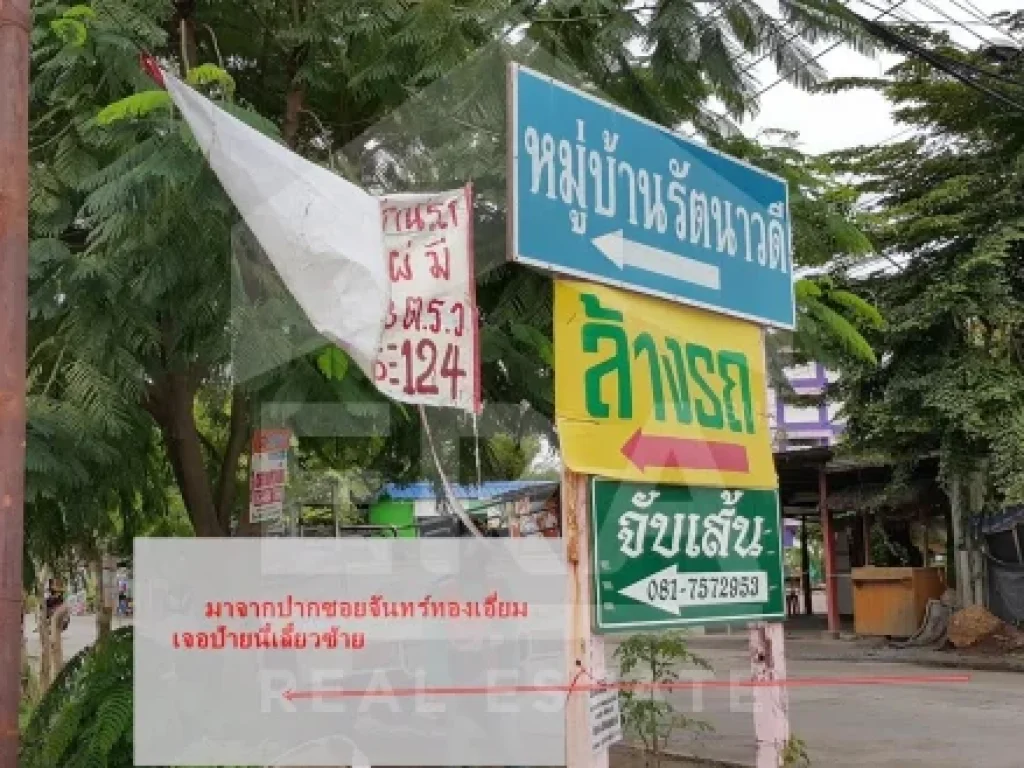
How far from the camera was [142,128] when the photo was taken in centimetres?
472

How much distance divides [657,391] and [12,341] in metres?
2.24

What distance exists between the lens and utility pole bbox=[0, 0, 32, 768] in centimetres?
340

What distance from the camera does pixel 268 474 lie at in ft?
21.2

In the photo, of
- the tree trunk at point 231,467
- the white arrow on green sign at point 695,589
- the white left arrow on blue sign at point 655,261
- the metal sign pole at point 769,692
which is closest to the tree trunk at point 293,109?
the tree trunk at point 231,467

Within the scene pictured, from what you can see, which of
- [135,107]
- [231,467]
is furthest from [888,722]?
[135,107]

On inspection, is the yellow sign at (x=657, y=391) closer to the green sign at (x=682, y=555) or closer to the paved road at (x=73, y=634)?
the green sign at (x=682, y=555)

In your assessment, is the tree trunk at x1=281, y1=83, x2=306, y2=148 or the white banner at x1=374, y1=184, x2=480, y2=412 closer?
the white banner at x1=374, y1=184, x2=480, y2=412

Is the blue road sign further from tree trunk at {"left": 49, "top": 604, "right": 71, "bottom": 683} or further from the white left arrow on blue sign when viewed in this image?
tree trunk at {"left": 49, "top": 604, "right": 71, "bottom": 683}

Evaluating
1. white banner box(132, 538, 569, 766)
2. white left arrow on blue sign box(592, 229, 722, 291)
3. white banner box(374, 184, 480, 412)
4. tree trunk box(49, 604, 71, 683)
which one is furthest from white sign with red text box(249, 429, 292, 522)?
tree trunk box(49, 604, 71, 683)

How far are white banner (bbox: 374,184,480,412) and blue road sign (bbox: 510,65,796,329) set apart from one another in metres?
0.26

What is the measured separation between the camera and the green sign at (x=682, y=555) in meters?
4.13

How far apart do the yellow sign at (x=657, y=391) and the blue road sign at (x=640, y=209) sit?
0.33ft

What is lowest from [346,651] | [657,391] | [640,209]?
[346,651]
